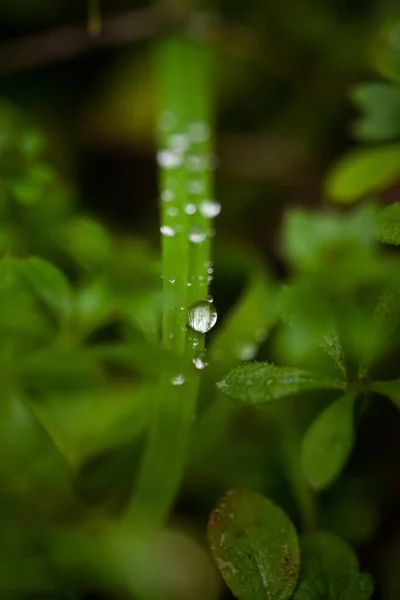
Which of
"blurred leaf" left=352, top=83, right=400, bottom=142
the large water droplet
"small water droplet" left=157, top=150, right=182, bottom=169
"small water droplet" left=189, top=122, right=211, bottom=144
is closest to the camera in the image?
the large water droplet

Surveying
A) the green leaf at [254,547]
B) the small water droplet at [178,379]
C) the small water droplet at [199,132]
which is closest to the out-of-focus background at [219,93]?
the small water droplet at [199,132]

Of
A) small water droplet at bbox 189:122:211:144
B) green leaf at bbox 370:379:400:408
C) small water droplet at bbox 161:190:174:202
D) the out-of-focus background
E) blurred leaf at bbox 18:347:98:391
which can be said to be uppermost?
the out-of-focus background

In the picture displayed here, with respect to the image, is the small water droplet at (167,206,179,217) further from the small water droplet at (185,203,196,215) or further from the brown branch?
the brown branch

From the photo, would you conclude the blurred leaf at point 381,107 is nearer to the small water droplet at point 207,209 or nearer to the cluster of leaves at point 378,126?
the cluster of leaves at point 378,126

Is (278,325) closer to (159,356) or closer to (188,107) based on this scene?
(159,356)

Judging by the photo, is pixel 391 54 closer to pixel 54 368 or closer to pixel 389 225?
pixel 389 225

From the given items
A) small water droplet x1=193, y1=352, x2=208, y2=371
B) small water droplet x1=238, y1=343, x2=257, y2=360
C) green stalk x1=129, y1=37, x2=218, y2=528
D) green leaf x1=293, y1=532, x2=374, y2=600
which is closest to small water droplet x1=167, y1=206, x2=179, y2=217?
green stalk x1=129, y1=37, x2=218, y2=528
